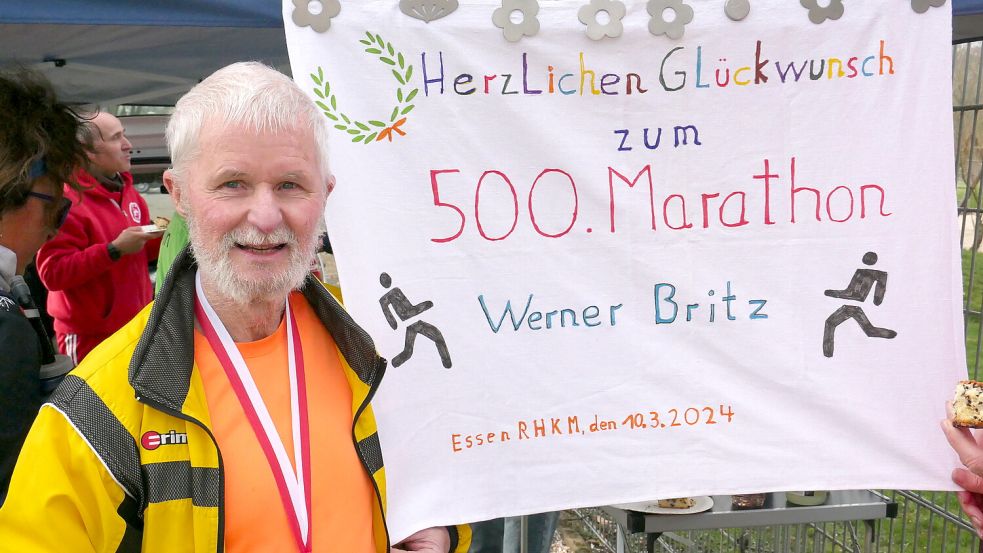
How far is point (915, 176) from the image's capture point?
84.3 inches

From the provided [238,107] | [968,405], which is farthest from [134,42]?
[968,405]

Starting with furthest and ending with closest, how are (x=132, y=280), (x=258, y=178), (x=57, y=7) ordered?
1. (x=132, y=280)
2. (x=57, y=7)
3. (x=258, y=178)

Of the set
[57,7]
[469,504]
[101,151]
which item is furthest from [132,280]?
[469,504]

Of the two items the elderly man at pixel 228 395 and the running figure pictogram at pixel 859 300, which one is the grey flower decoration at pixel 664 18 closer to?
the running figure pictogram at pixel 859 300

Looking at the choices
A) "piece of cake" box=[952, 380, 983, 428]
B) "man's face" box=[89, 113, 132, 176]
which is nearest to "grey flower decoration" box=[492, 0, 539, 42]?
"piece of cake" box=[952, 380, 983, 428]

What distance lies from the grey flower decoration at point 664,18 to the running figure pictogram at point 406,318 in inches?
35.8

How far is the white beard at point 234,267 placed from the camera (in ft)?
4.68

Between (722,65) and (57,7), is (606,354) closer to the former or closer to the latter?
(722,65)

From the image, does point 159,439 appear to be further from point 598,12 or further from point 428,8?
point 598,12

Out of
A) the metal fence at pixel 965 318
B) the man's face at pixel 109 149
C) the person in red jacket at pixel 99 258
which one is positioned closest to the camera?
the metal fence at pixel 965 318

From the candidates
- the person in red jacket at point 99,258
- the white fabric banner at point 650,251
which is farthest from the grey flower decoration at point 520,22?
the person in red jacket at point 99,258

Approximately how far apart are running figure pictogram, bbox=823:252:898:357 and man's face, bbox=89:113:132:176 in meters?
3.29

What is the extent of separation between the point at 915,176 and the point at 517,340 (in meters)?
1.14

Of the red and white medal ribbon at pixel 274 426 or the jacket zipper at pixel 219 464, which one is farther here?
the red and white medal ribbon at pixel 274 426
